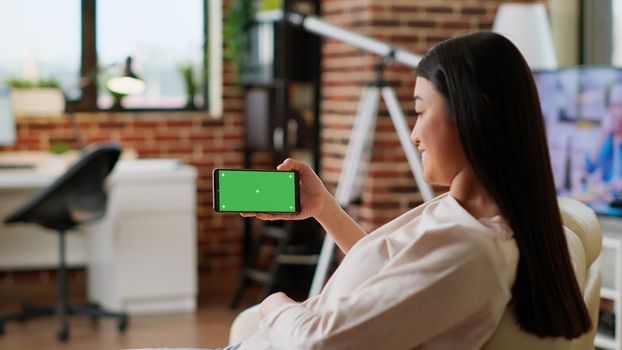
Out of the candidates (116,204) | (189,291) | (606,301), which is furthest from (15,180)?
(606,301)

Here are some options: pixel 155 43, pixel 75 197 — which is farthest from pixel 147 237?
pixel 155 43

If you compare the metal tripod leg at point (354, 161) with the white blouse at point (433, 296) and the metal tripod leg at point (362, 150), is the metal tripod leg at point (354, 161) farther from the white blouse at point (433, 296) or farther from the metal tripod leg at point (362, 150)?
the white blouse at point (433, 296)

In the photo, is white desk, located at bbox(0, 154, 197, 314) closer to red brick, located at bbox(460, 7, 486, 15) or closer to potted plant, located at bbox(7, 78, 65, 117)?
potted plant, located at bbox(7, 78, 65, 117)

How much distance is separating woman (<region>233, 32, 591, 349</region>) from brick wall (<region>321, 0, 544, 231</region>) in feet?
11.4

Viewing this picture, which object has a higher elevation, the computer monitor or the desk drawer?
A: the computer monitor

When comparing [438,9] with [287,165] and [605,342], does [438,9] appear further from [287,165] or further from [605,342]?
[287,165]

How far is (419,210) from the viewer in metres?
1.87

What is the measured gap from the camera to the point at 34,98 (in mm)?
5934

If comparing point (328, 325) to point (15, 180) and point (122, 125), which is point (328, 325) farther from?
point (122, 125)

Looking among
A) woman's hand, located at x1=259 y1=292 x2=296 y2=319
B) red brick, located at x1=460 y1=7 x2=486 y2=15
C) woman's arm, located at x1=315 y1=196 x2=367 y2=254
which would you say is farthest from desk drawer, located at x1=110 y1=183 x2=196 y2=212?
woman's hand, located at x1=259 y1=292 x2=296 y2=319

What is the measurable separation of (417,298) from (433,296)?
0.02 m

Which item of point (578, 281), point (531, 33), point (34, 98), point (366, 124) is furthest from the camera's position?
point (34, 98)

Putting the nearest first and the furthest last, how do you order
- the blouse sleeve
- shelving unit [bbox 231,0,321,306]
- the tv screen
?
the blouse sleeve
the tv screen
shelving unit [bbox 231,0,321,306]

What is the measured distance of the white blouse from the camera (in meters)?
1.54
